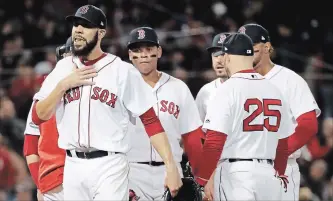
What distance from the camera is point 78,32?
21.9 feet

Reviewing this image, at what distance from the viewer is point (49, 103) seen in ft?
21.3

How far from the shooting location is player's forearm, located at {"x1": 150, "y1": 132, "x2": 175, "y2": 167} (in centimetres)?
646

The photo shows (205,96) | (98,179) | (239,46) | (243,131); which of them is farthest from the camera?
(205,96)

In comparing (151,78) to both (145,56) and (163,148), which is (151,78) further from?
(163,148)

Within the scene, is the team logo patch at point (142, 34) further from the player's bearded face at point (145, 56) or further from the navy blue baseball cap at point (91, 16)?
the navy blue baseball cap at point (91, 16)

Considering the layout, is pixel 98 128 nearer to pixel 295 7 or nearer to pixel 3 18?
pixel 295 7

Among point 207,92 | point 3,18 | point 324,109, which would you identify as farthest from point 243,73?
point 3,18

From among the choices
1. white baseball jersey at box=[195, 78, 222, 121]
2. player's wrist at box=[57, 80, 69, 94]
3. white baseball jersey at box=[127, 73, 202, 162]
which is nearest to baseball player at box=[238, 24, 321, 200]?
white baseball jersey at box=[195, 78, 222, 121]

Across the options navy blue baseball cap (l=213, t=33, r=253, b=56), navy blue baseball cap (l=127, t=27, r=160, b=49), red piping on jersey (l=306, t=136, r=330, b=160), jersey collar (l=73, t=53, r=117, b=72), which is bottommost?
red piping on jersey (l=306, t=136, r=330, b=160)

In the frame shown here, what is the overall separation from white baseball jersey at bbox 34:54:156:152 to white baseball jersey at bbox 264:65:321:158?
192cm

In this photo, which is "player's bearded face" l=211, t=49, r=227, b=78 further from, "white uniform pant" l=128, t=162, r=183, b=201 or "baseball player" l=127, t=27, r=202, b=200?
"white uniform pant" l=128, t=162, r=183, b=201

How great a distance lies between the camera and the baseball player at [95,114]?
21.2 feet

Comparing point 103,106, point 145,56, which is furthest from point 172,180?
point 145,56

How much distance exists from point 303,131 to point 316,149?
4.75m
